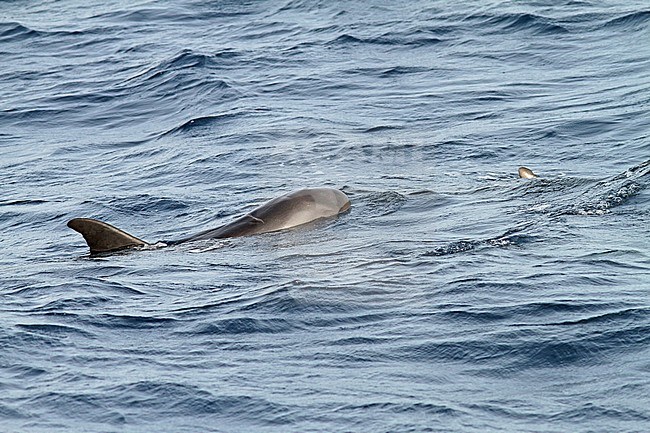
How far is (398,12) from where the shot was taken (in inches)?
906

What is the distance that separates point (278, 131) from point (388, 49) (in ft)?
16.2

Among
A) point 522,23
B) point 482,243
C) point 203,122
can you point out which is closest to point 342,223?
point 482,243

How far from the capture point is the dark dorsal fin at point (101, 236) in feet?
35.9

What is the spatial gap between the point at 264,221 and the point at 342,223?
28.1 inches

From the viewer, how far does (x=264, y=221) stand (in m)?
11.7

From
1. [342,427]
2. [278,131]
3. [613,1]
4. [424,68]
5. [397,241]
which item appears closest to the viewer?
[342,427]

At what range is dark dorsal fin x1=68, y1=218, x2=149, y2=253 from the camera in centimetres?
1095

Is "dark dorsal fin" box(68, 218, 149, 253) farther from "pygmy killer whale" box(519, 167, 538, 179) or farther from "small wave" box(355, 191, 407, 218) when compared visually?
"pygmy killer whale" box(519, 167, 538, 179)

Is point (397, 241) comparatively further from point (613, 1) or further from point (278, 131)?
point (613, 1)

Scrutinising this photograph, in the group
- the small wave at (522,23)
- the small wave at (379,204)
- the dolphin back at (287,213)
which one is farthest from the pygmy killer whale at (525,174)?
the small wave at (522,23)

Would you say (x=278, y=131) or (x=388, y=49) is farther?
(x=388, y=49)

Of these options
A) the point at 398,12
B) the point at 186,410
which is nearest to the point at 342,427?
the point at 186,410

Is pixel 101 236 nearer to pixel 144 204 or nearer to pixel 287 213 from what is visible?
pixel 287 213

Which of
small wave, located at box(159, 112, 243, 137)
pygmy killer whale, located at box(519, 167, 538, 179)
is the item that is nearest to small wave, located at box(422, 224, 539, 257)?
pygmy killer whale, located at box(519, 167, 538, 179)
